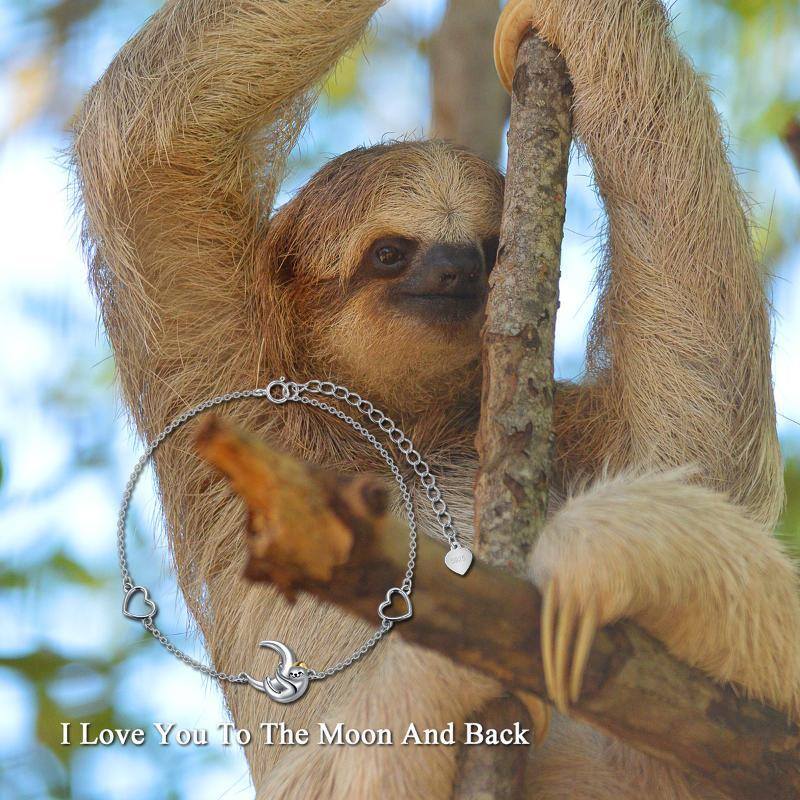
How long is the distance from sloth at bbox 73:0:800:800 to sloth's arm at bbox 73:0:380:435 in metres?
0.01

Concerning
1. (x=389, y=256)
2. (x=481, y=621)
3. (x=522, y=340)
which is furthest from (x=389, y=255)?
(x=481, y=621)

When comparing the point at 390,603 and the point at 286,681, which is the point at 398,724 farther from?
the point at 390,603

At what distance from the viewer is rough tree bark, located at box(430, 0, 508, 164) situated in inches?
324

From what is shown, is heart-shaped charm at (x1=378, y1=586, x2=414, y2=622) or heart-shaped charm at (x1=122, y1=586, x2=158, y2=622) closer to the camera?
heart-shaped charm at (x1=378, y1=586, x2=414, y2=622)

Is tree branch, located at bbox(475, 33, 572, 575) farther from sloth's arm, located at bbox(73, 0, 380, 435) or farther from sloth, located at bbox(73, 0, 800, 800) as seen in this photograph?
sloth's arm, located at bbox(73, 0, 380, 435)

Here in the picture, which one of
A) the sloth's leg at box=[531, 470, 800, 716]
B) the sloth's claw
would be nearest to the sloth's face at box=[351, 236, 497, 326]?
the sloth's leg at box=[531, 470, 800, 716]

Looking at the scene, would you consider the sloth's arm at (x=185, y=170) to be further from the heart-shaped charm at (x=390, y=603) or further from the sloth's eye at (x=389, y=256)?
the heart-shaped charm at (x=390, y=603)

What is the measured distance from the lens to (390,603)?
2.65 metres

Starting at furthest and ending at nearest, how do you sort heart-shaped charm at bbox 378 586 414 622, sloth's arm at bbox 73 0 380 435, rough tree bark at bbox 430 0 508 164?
rough tree bark at bbox 430 0 508 164 → sloth's arm at bbox 73 0 380 435 → heart-shaped charm at bbox 378 586 414 622

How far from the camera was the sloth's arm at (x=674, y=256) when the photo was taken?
16.0 feet

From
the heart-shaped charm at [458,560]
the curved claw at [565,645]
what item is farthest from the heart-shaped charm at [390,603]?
the curved claw at [565,645]

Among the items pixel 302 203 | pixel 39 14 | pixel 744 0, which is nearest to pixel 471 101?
pixel 744 0

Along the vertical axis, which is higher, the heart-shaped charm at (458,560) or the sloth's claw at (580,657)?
the heart-shaped charm at (458,560)

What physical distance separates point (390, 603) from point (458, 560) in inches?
10.3
